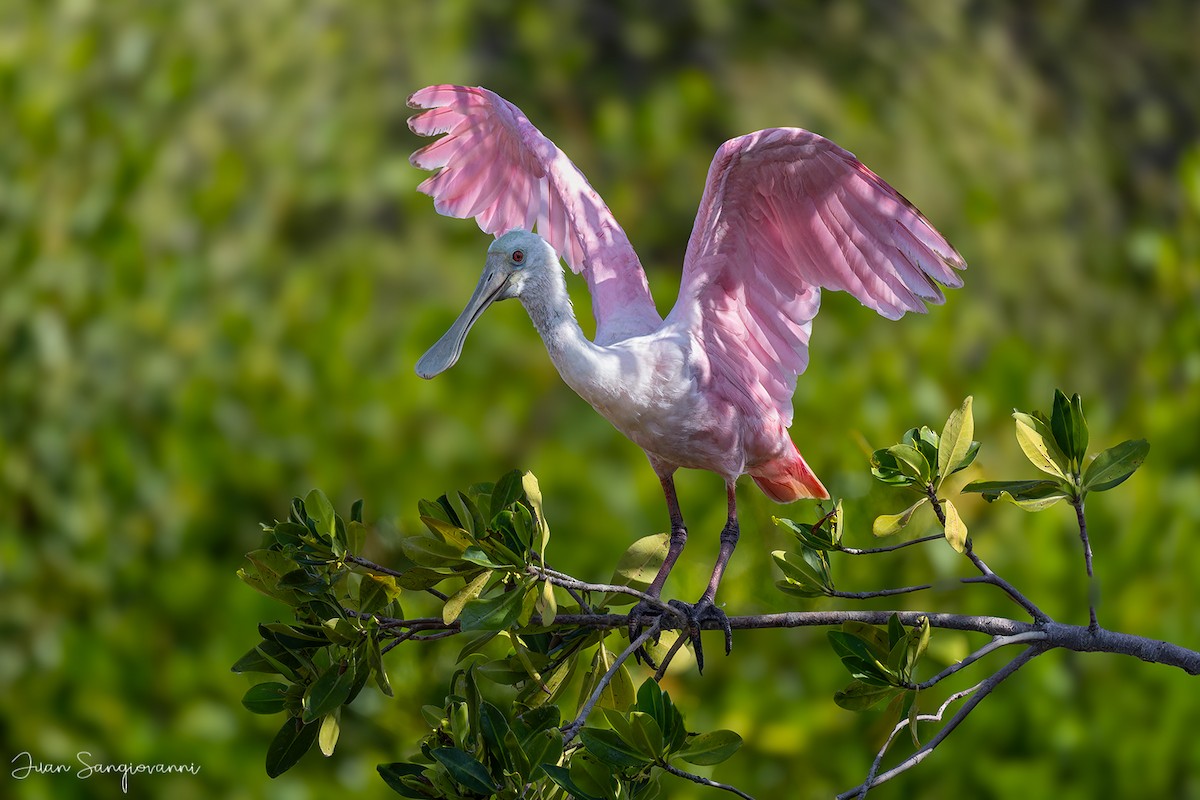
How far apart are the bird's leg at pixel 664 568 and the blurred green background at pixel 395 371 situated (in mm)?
A: 822

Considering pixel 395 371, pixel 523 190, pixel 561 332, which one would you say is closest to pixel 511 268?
pixel 561 332

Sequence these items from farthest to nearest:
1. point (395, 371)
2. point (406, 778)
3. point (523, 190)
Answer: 1. point (395, 371)
2. point (523, 190)
3. point (406, 778)

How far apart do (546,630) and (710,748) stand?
0.79 feet

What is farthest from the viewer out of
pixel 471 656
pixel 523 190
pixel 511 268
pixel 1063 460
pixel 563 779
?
pixel 523 190

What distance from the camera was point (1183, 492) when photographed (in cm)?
330

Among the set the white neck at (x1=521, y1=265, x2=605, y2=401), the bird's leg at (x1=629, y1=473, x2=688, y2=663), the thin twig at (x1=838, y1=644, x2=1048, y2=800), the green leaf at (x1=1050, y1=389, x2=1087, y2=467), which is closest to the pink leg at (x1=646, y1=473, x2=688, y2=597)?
the bird's leg at (x1=629, y1=473, x2=688, y2=663)

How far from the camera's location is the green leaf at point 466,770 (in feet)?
4.63

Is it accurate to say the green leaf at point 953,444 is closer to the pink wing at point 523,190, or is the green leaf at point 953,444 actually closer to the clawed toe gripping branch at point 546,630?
the clawed toe gripping branch at point 546,630

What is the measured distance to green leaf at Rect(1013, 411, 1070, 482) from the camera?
62.4 inches

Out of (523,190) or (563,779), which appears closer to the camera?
(563,779)

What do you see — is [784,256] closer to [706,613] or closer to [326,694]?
[706,613]

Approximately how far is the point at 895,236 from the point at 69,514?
2081 millimetres

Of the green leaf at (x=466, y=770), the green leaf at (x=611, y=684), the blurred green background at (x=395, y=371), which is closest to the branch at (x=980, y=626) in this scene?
the green leaf at (x=611, y=684)

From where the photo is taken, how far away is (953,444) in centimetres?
161
